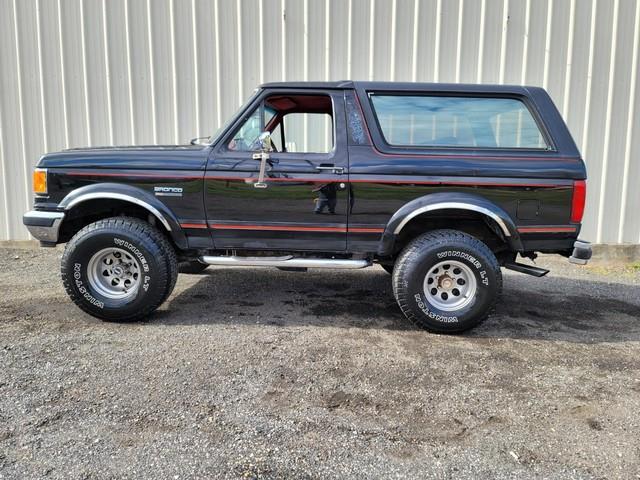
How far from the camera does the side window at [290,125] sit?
3.94 m

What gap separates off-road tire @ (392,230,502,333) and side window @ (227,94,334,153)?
1.16 metres

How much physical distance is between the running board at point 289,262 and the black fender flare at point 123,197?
1.60 ft

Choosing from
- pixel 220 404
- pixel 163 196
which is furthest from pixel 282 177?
pixel 220 404

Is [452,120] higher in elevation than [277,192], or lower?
higher

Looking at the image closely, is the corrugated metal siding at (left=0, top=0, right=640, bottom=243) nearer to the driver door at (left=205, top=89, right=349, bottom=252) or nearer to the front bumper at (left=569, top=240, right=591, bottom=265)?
the driver door at (left=205, top=89, right=349, bottom=252)

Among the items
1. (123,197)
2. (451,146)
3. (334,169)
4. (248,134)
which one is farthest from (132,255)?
(451,146)

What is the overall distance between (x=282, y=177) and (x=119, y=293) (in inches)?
66.9

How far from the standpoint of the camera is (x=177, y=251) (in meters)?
4.13

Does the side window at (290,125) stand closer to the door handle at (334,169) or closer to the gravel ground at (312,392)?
the door handle at (334,169)

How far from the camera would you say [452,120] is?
3.91 metres

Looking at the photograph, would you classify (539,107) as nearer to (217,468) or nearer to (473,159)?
(473,159)

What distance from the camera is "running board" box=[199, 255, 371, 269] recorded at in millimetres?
3902

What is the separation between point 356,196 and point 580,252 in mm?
1870

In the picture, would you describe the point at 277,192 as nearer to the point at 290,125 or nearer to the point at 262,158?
the point at 262,158
